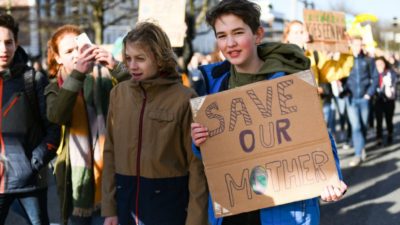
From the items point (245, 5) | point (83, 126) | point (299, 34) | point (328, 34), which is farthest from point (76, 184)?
point (328, 34)

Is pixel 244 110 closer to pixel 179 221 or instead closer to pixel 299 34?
pixel 179 221

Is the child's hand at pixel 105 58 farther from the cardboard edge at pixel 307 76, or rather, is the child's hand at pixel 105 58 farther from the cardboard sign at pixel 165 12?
the cardboard sign at pixel 165 12

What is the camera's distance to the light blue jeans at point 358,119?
32.6ft

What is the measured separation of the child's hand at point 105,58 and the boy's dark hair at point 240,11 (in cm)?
86

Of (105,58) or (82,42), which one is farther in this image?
(105,58)

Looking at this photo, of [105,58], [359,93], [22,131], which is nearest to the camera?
[105,58]

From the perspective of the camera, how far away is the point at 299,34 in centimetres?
625

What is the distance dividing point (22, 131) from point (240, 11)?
1591 millimetres

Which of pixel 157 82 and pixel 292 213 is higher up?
pixel 157 82

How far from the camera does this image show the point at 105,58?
12.0 ft

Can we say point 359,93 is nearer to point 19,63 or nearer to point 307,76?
point 19,63

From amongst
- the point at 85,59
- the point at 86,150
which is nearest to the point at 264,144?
the point at 85,59

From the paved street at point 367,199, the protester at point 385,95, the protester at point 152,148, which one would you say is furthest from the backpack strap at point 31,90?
the protester at point 385,95

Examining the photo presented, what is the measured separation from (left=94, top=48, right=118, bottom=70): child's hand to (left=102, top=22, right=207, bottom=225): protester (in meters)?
0.43
